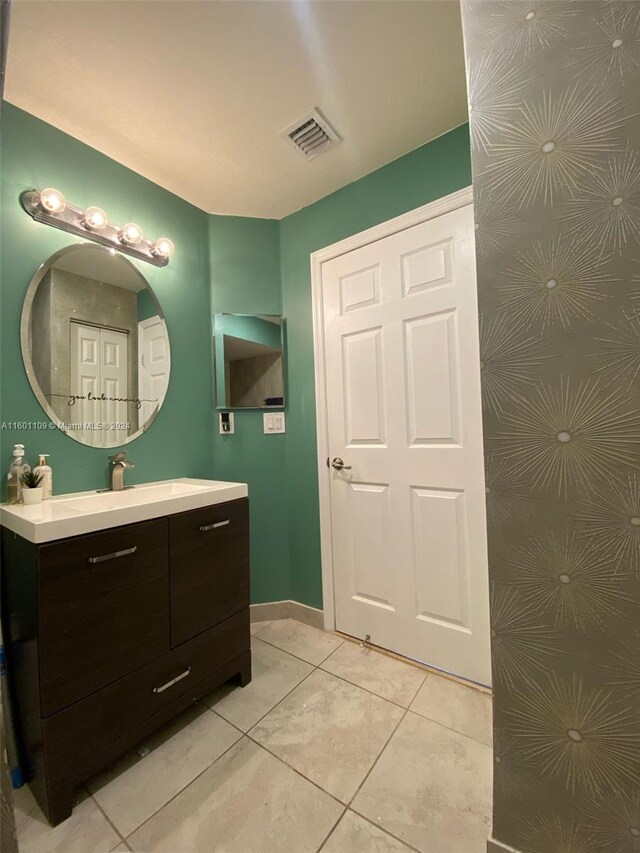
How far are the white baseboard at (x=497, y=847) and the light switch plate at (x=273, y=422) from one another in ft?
5.46

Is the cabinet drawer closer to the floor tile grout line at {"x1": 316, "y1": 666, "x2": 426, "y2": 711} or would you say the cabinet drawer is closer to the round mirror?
the floor tile grout line at {"x1": 316, "y1": 666, "x2": 426, "y2": 711}

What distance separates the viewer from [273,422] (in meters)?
1.98

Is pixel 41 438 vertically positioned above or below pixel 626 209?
below

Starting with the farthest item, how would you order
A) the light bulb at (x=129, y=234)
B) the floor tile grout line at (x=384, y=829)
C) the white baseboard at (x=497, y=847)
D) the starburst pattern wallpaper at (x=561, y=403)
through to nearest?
the light bulb at (x=129, y=234), the floor tile grout line at (x=384, y=829), the white baseboard at (x=497, y=847), the starburst pattern wallpaper at (x=561, y=403)

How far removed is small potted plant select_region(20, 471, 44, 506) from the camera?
3.84 ft

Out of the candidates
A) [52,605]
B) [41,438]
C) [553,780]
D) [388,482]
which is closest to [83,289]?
[41,438]

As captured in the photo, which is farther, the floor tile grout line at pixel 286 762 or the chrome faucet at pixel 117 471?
the chrome faucet at pixel 117 471

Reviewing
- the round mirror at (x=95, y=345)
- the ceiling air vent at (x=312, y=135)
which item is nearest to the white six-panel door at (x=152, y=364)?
the round mirror at (x=95, y=345)

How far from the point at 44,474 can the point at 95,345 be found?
1.95 ft

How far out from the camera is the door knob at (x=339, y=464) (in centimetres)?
178

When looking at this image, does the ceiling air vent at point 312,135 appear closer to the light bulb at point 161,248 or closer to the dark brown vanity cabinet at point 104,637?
the light bulb at point 161,248

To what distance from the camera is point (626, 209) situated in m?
0.61

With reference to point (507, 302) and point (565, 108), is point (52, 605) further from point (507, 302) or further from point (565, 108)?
point (565, 108)

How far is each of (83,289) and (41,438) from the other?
26.3 inches
